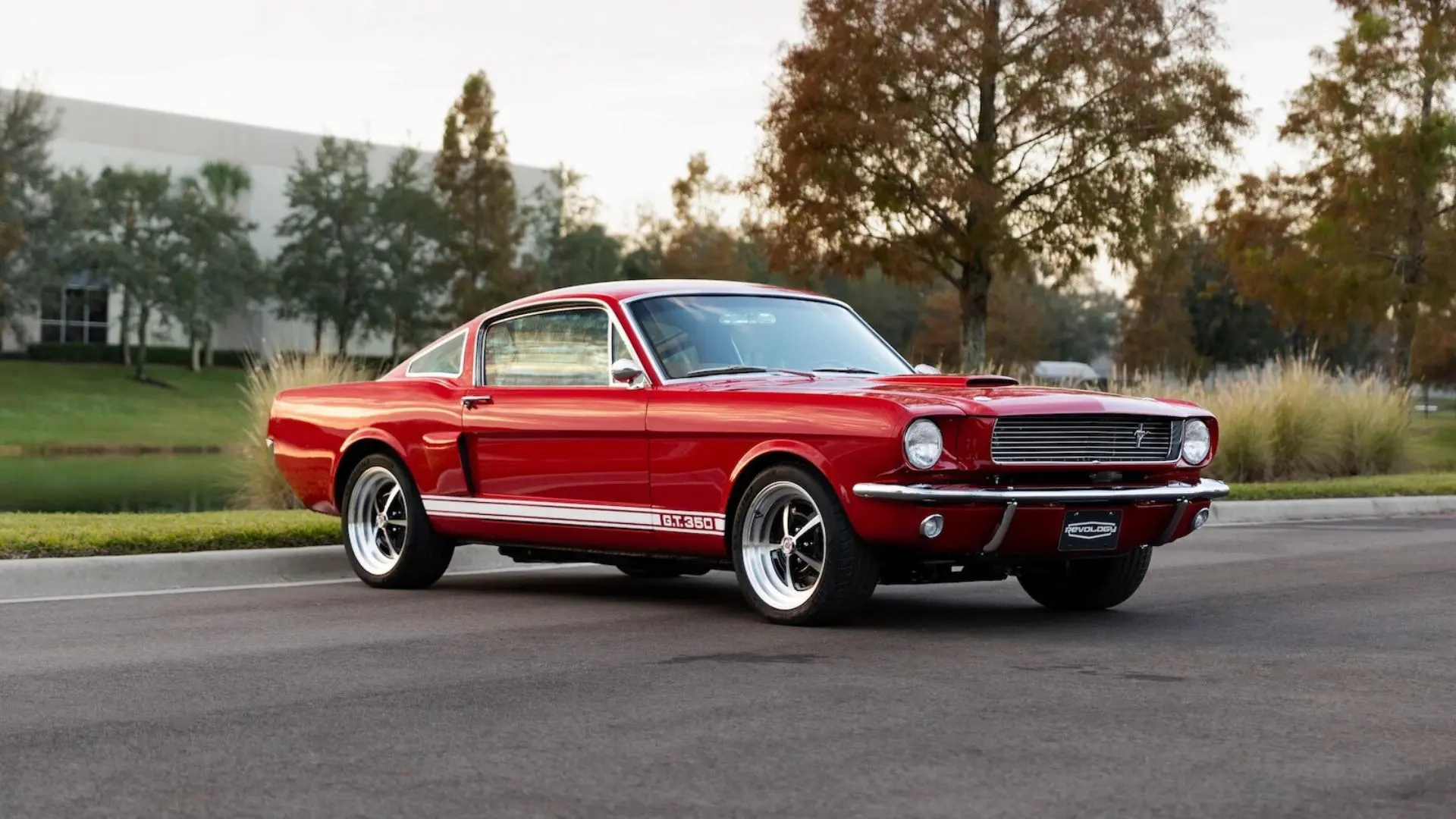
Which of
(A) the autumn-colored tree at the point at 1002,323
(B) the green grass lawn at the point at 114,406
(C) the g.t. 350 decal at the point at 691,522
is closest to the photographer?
(C) the g.t. 350 decal at the point at 691,522

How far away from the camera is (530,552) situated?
32.8ft

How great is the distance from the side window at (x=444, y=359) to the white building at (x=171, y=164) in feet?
205

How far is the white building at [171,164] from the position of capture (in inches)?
2948

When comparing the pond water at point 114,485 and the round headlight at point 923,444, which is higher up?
the round headlight at point 923,444

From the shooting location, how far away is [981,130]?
28.6 metres

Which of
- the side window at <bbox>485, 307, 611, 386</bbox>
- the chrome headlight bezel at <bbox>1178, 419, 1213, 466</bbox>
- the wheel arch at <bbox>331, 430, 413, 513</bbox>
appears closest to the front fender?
the side window at <bbox>485, 307, 611, 386</bbox>

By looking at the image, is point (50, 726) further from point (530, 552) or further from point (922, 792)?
point (530, 552)

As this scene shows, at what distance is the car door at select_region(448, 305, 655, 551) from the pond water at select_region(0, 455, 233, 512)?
9.49 meters

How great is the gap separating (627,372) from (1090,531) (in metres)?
2.32

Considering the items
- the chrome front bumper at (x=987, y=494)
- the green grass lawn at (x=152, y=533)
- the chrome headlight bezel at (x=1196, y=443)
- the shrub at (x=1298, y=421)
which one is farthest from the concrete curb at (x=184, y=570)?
the shrub at (x=1298, y=421)

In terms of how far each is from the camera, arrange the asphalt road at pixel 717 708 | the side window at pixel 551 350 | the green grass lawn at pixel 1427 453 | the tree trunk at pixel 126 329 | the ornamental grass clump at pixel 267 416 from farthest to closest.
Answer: the tree trunk at pixel 126 329
the green grass lawn at pixel 1427 453
the ornamental grass clump at pixel 267 416
the side window at pixel 551 350
the asphalt road at pixel 717 708

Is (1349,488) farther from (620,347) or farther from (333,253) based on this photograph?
(333,253)

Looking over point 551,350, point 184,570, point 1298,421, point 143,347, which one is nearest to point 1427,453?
point 1298,421

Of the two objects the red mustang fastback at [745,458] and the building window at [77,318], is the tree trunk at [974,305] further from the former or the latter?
the building window at [77,318]
